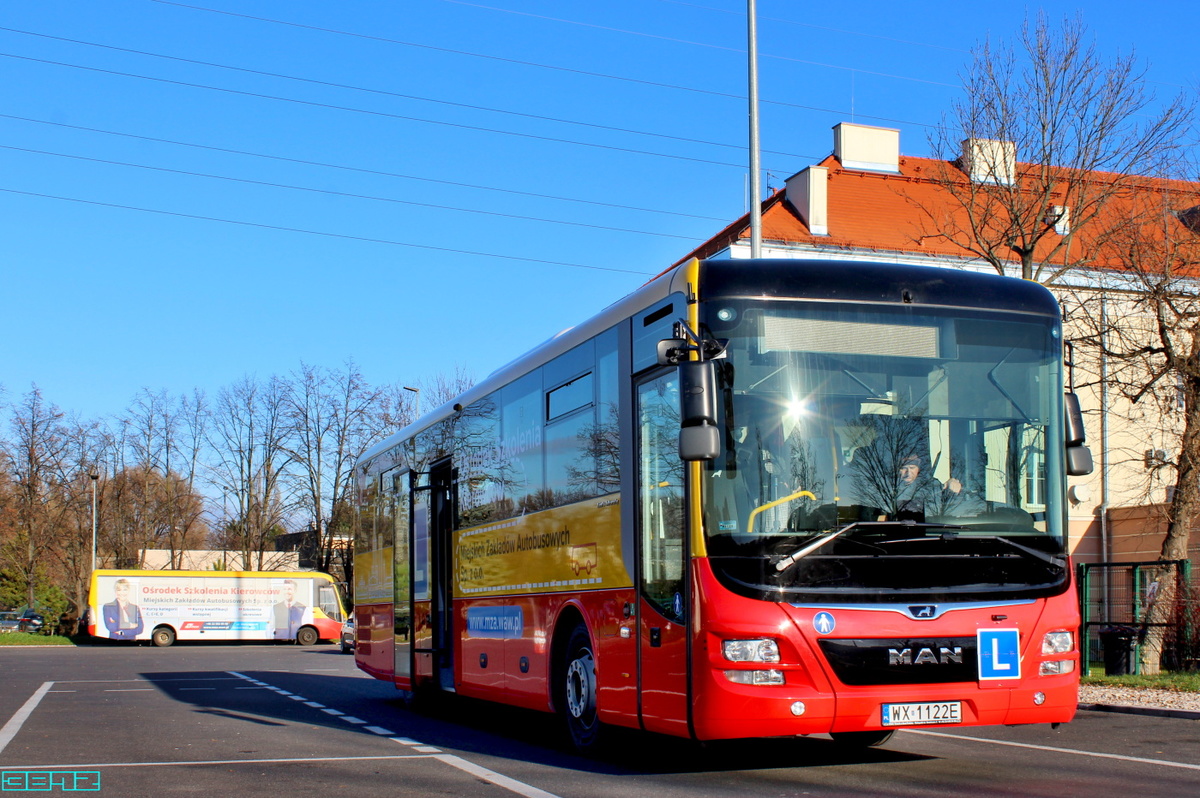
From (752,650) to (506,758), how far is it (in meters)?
3.44

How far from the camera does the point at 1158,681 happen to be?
655 inches

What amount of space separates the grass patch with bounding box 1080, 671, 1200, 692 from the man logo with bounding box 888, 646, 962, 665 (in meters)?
8.95

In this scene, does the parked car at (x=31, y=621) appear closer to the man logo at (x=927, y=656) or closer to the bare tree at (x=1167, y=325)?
the bare tree at (x=1167, y=325)

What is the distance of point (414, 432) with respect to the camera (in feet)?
54.0

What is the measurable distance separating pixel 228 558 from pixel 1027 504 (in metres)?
74.0

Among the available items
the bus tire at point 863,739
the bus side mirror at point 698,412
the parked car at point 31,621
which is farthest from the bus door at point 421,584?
the parked car at point 31,621

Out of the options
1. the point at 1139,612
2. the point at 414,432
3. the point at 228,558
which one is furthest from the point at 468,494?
the point at 228,558

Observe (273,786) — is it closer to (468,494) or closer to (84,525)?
(468,494)

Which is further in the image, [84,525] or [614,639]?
[84,525]

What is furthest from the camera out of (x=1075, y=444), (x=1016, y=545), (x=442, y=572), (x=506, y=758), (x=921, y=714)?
(x=442, y=572)

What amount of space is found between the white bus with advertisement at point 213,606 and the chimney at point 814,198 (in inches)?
1053

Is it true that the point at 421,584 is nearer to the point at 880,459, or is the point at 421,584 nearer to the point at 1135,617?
the point at 880,459

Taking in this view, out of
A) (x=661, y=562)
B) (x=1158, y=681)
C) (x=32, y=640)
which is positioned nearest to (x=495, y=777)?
(x=661, y=562)

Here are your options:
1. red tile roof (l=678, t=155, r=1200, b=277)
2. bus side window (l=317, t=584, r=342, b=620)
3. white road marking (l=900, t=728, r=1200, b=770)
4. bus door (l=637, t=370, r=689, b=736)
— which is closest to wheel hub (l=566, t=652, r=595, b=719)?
bus door (l=637, t=370, r=689, b=736)
